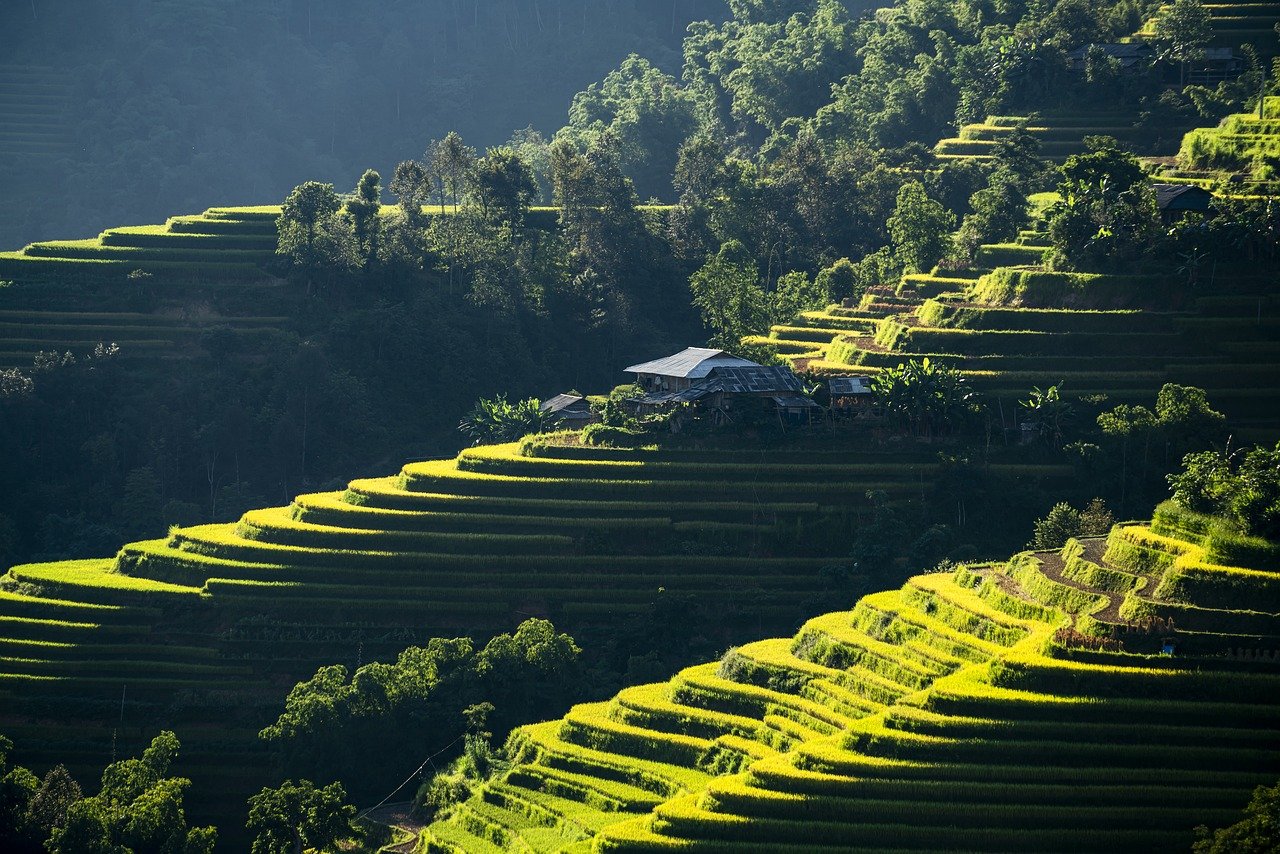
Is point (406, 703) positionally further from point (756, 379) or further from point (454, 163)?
point (454, 163)

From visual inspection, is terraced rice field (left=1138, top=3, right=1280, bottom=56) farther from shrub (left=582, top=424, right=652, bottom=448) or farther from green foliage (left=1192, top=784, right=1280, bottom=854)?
green foliage (left=1192, top=784, right=1280, bottom=854)

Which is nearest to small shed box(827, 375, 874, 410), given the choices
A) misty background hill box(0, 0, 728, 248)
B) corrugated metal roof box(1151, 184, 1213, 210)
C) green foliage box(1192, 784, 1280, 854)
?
corrugated metal roof box(1151, 184, 1213, 210)

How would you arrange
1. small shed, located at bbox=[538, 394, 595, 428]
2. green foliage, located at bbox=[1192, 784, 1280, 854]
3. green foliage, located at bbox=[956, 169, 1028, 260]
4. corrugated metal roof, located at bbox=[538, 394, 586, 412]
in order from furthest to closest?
green foliage, located at bbox=[956, 169, 1028, 260], corrugated metal roof, located at bbox=[538, 394, 586, 412], small shed, located at bbox=[538, 394, 595, 428], green foliage, located at bbox=[1192, 784, 1280, 854]

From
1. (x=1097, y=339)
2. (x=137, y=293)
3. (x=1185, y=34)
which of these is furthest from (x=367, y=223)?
(x=1185, y=34)

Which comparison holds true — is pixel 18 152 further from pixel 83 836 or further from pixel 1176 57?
pixel 83 836

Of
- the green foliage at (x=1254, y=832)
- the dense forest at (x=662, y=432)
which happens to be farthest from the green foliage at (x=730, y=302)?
the green foliage at (x=1254, y=832)

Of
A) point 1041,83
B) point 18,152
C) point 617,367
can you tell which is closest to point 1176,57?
point 1041,83
